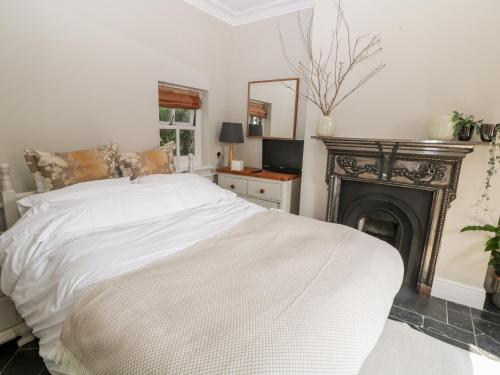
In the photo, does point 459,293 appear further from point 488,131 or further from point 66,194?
point 66,194

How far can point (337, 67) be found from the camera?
7.97ft

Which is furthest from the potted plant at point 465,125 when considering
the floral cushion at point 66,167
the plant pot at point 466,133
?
the floral cushion at point 66,167

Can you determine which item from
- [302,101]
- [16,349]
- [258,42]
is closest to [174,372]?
[16,349]

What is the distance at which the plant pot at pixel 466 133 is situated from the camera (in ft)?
6.13

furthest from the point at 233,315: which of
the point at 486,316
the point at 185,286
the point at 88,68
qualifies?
the point at 486,316

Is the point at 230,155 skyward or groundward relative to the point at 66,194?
skyward

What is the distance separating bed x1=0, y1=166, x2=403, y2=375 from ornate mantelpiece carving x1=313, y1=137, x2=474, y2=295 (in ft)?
2.89

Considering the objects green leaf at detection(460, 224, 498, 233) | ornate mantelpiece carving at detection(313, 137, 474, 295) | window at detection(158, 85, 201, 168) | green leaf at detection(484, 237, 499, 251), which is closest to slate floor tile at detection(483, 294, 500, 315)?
ornate mantelpiece carving at detection(313, 137, 474, 295)

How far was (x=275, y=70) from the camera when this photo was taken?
314cm

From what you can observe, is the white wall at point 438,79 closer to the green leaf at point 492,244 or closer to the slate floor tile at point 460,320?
the green leaf at point 492,244

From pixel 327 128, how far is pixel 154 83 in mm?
1697

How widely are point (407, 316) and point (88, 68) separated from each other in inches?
123

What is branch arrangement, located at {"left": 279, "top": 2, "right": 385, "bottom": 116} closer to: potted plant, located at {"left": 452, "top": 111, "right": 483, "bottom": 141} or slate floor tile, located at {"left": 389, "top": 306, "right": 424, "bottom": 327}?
potted plant, located at {"left": 452, "top": 111, "right": 483, "bottom": 141}

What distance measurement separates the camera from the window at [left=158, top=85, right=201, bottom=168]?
2832 mm
